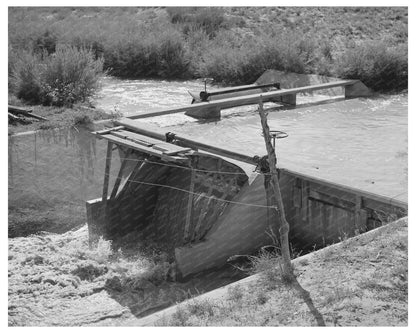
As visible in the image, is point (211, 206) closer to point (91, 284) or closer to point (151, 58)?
point (91, 284)

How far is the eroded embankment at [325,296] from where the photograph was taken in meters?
4.92

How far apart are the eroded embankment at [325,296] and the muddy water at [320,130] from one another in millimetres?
1339

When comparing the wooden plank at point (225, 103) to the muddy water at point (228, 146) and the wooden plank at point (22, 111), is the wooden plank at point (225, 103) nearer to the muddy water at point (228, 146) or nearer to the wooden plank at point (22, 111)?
the muddy water at point (228, 146)

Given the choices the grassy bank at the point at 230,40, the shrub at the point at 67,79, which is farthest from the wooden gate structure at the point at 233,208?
the grassy bank at the point at 230,40

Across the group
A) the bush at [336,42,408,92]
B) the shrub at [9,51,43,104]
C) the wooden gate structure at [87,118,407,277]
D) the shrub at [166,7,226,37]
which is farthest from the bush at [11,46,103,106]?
the shrub at [166,7,226,37]

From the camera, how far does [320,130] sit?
10.4 metres

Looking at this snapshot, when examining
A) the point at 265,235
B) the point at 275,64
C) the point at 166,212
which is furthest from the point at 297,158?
the point at 275,64

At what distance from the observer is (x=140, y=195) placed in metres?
9.63

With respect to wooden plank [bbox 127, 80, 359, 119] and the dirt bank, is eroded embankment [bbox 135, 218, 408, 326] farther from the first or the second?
wooden plank [bbox 127, 80, 359, 119]

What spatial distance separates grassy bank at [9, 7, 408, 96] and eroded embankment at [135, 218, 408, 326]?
821 centimetres

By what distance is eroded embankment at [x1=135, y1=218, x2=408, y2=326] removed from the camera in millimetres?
4918

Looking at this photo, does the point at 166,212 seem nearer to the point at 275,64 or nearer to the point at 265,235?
the point at 265,235

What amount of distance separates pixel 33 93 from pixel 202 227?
19.4ft

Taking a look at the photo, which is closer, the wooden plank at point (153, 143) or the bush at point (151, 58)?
the wooden plank at point (153, 143)
